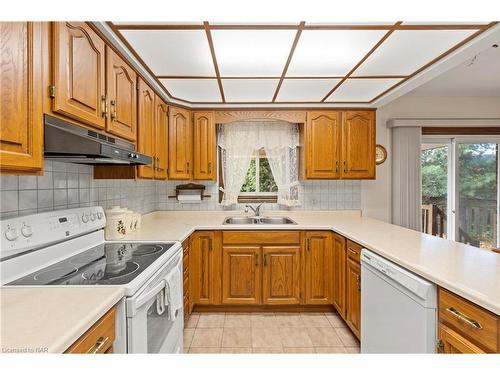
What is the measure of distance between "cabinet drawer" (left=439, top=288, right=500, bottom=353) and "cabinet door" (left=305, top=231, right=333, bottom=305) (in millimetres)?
1536

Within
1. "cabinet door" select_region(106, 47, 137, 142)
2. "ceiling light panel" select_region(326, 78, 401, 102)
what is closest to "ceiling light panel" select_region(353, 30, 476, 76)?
"ceiling light panel" select_region(326, 78, 401, 102)

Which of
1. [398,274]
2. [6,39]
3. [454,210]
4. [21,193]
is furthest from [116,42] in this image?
[454,210]

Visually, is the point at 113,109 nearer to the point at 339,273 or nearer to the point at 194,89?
the point at 194,89

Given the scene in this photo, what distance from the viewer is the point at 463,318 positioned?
108 cm

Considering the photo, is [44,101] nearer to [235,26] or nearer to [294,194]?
[235,26]

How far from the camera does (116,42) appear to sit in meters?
1.67

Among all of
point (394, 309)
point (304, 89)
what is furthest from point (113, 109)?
point (394, 309)

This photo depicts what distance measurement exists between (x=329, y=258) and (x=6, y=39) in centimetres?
268

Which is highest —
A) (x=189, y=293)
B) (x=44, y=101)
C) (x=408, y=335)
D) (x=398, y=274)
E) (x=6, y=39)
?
(x=6, y=39)

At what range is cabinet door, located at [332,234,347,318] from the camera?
2.46 meters

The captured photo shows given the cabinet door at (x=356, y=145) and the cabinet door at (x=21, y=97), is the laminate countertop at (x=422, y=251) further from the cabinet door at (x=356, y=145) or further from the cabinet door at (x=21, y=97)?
the cabinet door at (x=21, y=97)

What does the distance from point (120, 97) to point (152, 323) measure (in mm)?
1373

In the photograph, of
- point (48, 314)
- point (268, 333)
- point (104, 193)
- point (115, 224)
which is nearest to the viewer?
point (48, 314)

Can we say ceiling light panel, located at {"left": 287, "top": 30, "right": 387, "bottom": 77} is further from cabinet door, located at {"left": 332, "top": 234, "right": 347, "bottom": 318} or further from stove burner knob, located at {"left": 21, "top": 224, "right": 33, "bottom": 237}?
stove burner knob, located at {"left": 21, "top": 224, "right": 33, "bottom": 237}
